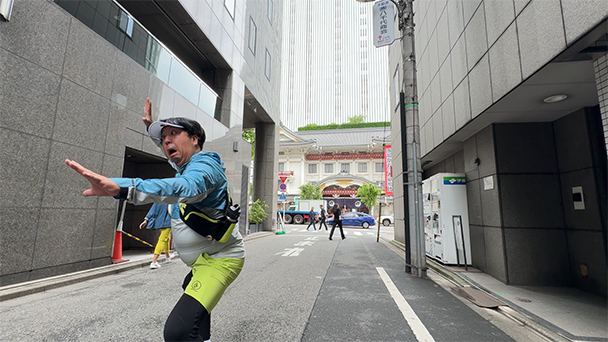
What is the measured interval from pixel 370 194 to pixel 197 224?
112ft

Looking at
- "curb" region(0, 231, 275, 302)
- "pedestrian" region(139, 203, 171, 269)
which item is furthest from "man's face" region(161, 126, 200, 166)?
"pedestrian" region(139, 203, 171, 269)

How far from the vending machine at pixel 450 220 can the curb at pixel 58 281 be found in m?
7.17

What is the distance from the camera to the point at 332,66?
63188 mm

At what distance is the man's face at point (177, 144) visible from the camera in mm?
1882

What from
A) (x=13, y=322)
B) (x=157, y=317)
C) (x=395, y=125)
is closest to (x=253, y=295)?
(x=157, y=317)

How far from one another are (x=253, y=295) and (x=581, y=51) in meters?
5.20

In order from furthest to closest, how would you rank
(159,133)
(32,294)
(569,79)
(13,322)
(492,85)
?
(492,85), (32,294), (569,79), (13,322), (159,133)

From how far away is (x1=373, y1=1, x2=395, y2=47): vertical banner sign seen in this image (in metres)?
7.12

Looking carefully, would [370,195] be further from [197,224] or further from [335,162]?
[197,224]

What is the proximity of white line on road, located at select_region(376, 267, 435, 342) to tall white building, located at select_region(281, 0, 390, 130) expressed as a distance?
54357 mm

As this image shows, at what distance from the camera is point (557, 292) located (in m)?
4.58

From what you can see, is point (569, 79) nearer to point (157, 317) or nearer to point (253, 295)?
point (253, 295)

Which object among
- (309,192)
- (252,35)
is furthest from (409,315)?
(309,192)

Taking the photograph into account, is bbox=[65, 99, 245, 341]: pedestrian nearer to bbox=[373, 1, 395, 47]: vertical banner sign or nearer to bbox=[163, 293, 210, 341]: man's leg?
bbox=[163, 293, 210, 341]: man's leg
